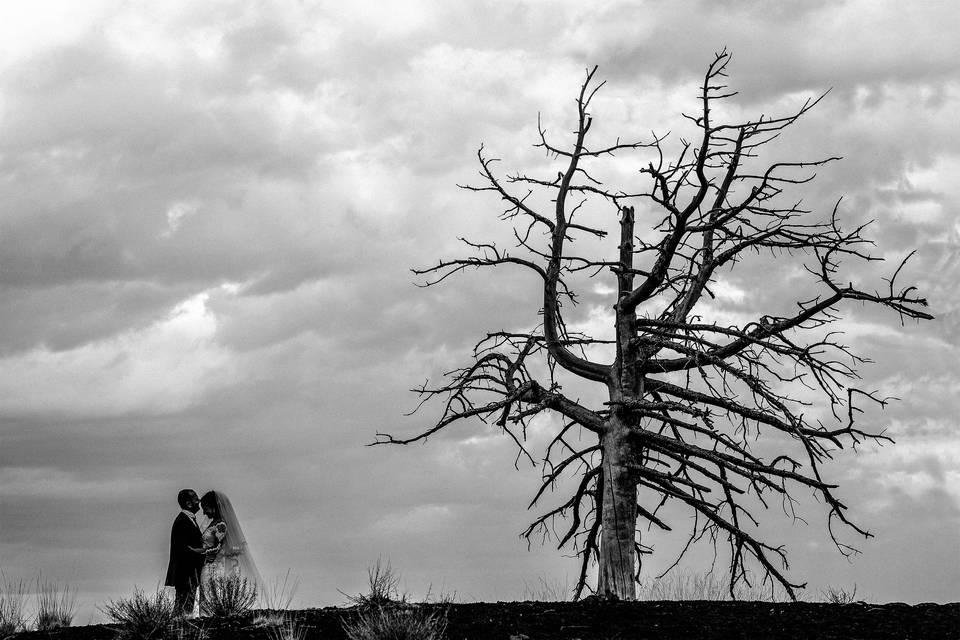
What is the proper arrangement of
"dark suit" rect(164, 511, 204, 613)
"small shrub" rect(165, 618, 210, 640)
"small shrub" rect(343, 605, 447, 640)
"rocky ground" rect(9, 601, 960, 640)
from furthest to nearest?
"dark suit" rect(164, 511, 204, 613)
"small shrub" rect(165, 618, 210, 640)
"rocky ground" rect(9, 601, 960, 640)
"small shrub" rect(343, 605, 447, 640)

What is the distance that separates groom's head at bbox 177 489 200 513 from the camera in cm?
1396

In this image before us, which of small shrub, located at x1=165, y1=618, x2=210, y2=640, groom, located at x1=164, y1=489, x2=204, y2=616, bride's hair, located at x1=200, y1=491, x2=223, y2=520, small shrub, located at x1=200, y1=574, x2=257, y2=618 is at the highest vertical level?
bride's hair, located at x1=200, y1=491, x2=223, y2=520

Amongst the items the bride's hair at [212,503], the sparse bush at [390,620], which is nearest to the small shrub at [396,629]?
the sparse bush at [390,620]

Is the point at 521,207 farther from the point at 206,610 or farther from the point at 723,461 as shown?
the point at 206,610

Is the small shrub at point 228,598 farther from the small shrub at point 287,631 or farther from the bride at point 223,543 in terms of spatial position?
the bride at point 223,543

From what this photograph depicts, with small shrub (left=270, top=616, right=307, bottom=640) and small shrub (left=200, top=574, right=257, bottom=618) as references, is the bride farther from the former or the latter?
small shrub (left=270, top=616, right=307, bottom=640)

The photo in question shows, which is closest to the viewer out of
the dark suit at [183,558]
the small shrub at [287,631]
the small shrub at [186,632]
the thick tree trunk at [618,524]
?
the small shrub at [287,631]

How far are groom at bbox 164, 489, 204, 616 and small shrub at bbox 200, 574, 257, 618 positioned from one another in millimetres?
1868

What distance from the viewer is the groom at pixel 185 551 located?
45.4 feet

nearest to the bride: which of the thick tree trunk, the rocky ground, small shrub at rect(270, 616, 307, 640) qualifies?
the rocky ground

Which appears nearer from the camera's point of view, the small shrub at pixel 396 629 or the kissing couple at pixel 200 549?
the small shrub at pixel 396 629

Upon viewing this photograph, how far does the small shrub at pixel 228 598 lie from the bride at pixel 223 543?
192cm

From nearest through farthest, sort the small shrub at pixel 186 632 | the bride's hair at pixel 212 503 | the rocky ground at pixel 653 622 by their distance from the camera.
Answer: the rocky ground at pixel 653 622, the small shrub at pixel 186 632, the bride's hair at pixel 212 503

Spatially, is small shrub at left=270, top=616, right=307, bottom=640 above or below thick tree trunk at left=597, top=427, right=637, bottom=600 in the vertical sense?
below
